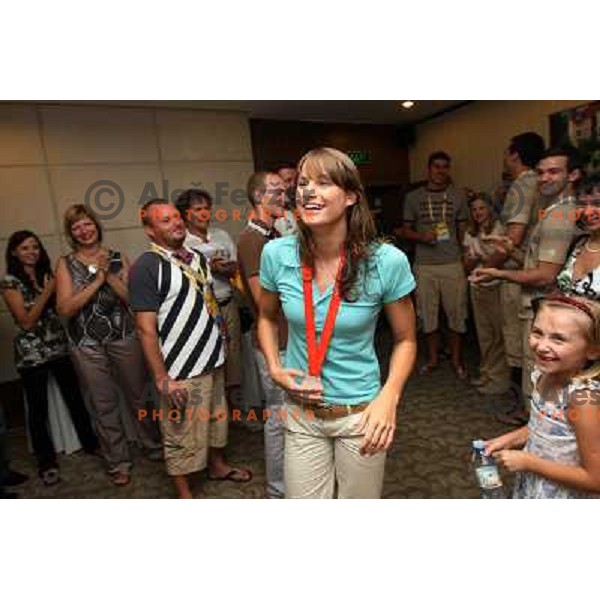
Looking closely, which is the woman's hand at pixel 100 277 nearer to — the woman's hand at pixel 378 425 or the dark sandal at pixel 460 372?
the woman's hand at pixel 378 425

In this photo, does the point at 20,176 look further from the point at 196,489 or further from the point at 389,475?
the point at 389,475

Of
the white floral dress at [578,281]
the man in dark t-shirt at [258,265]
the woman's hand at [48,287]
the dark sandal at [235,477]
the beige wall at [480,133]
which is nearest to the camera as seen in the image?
the white floral dress at [578,281]

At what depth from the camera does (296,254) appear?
4.18 feet

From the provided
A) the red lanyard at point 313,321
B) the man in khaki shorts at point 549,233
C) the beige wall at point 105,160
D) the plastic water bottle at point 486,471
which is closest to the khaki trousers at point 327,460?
the red lanyard at point 313,321

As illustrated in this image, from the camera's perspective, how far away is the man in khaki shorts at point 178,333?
1896mm

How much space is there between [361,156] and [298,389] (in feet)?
15.5

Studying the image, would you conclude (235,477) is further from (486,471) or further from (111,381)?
(486,471)

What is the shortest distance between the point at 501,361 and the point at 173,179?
9.52ft

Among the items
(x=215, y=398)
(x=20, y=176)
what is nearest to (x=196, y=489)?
(x=215, y=398)

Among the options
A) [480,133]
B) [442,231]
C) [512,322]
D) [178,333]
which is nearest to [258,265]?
[178,333]

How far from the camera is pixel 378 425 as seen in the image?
119 cm

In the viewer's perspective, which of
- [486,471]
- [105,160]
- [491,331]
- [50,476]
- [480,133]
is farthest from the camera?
[480,133]

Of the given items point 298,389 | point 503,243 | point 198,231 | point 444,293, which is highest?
point 198,231

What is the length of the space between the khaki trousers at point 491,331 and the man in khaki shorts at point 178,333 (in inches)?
71.4
